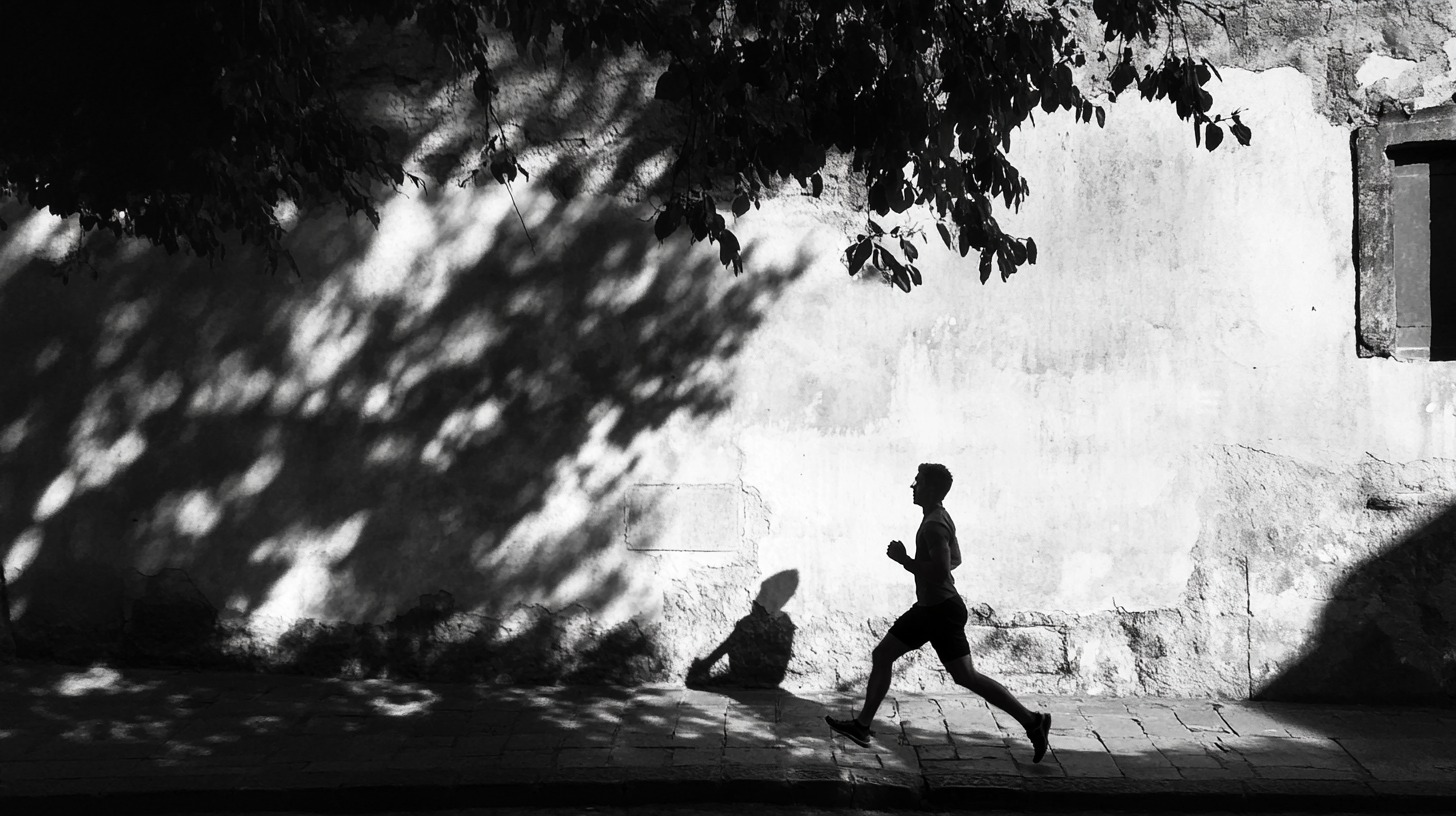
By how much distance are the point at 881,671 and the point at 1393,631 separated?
293 centimetres

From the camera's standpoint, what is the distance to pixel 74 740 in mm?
5922

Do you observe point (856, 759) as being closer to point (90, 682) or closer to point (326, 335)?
point (326, 335)

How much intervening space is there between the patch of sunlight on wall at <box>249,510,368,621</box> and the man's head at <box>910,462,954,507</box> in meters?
3.12

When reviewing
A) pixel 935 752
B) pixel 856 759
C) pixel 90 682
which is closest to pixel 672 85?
pixel 856 759

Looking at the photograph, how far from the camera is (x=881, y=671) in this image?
589 centimetres

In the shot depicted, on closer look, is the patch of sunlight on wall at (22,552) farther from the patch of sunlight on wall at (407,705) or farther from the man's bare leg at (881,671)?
the man's bare leg at (881,671)

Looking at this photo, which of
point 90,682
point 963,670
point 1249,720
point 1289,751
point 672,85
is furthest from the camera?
point 90,682

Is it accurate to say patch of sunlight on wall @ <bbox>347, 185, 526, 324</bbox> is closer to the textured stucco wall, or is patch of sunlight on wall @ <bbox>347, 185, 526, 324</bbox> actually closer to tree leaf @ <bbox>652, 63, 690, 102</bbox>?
the textured stucco wall

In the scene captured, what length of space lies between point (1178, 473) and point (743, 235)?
2.69m

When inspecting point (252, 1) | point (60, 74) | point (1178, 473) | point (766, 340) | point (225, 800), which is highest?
point (252, 1)

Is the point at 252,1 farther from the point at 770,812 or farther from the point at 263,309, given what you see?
the point at 770,812

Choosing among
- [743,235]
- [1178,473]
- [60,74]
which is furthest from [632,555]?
[60,74]

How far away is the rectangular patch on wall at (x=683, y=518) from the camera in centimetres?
690

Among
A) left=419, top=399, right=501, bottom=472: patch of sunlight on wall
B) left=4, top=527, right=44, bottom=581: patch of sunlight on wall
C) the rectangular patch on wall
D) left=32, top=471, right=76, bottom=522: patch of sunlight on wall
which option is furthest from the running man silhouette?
left=4, top=527, right=44, bottom=581: patch of sunlight on wall
